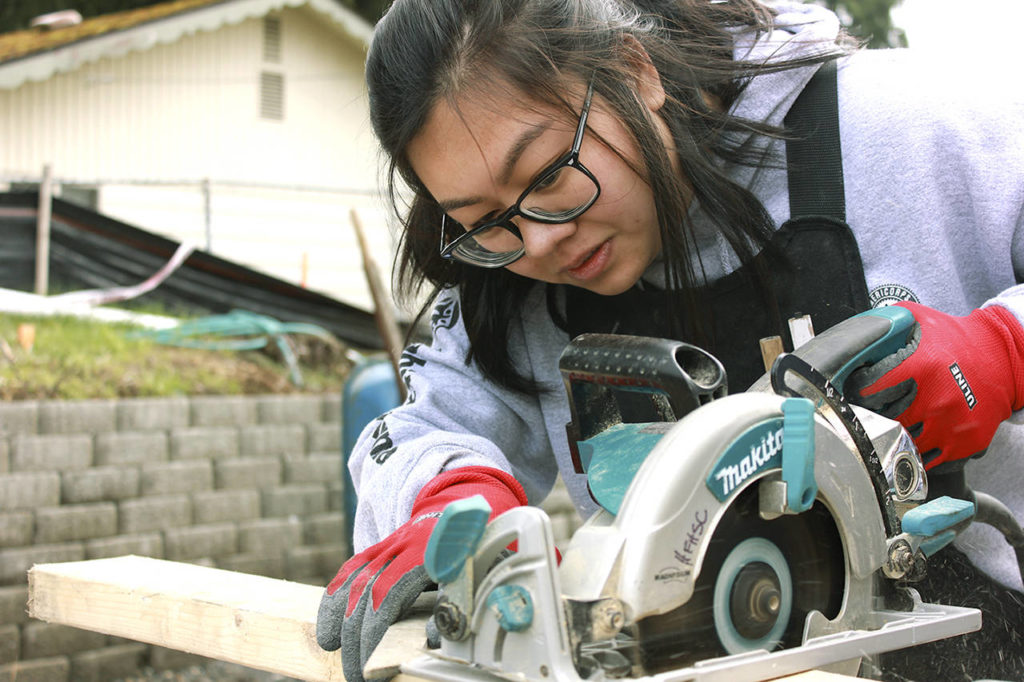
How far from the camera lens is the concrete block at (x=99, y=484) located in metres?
4.75

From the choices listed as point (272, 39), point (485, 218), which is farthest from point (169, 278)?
point (272, 39)

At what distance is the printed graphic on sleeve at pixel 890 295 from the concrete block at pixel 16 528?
4.21 metres

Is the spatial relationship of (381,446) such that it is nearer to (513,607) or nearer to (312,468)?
(513,607)

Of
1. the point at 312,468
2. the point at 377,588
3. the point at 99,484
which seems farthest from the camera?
the point at 312,468

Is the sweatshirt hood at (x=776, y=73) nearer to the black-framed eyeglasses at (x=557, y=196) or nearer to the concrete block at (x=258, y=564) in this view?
the black-framed eyeglasses at (x=557, y=196)

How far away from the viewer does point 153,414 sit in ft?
16.8

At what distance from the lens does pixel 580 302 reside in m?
1.88

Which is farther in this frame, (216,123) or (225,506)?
(216,123)

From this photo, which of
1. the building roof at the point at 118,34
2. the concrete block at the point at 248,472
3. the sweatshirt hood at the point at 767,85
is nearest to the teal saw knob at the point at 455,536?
the sweatshirt hood at the point at 767,85

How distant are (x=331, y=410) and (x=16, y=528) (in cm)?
187

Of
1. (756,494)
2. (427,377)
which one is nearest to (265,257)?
(427,377)

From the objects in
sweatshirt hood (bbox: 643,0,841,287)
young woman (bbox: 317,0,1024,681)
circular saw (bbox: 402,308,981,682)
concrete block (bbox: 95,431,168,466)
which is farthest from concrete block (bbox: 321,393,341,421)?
circular saw (bbox: 402,308,981,682)

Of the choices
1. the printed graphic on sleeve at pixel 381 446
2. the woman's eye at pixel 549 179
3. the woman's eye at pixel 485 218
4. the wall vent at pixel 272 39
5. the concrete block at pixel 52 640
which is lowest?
the concrete block at pixel 52 640

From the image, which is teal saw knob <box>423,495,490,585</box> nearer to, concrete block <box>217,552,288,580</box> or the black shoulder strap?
the black shoulder strap
